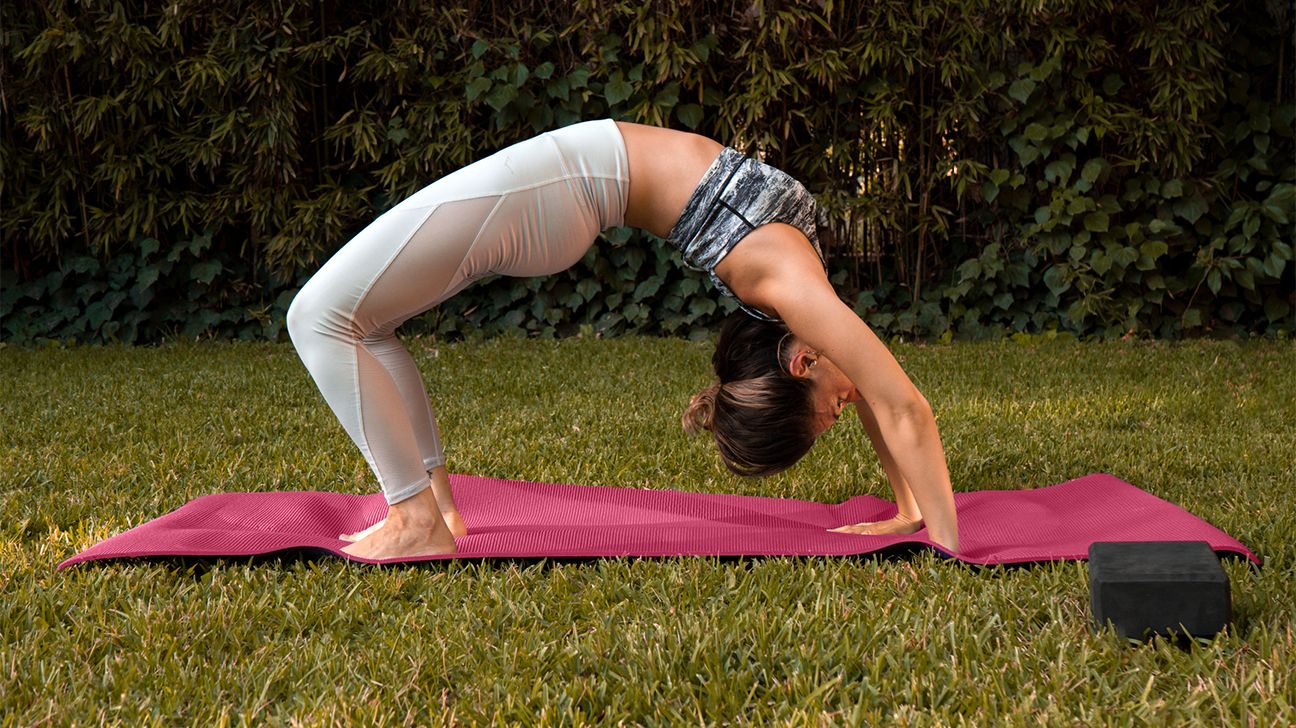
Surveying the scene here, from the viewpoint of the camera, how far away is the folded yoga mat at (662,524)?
1947mm

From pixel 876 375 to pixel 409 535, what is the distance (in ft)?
2.68

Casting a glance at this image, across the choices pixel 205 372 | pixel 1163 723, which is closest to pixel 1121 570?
pixel 1163 723

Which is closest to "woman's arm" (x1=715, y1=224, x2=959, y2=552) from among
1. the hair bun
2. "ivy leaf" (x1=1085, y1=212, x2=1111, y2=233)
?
the hair bun

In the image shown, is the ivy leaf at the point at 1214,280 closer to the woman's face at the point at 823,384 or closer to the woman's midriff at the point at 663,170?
the woman's face at the point at 823,384

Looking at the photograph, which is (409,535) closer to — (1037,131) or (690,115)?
(690,115)

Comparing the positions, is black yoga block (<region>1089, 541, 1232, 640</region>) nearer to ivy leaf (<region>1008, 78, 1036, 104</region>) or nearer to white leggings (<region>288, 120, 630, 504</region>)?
white leggings (<region>288, 120, 630, 504</region>)

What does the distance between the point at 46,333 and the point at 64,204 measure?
64cm

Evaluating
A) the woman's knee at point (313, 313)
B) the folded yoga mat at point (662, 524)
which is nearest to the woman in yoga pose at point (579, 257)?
the woman's knee at point (313, 313)

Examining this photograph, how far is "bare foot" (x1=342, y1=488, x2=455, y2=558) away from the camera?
1935 millimetres

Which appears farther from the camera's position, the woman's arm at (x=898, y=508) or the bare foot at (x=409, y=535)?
the woman's arm at (x=898, y=508)

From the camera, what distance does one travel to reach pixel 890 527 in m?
2.28

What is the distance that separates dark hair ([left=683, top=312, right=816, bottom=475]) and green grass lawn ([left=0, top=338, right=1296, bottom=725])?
11.4 inches

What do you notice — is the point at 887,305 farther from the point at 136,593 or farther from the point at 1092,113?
the point at 136,593

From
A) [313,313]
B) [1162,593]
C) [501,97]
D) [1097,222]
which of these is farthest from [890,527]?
[501,97]
